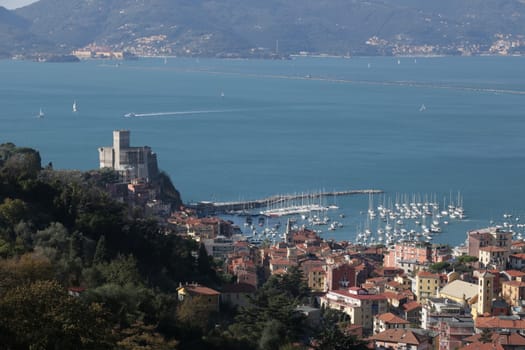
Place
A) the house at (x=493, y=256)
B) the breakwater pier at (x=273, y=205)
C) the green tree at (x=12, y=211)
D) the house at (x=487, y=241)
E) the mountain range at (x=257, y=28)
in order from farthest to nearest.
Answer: the mountain range at (x=257, y=28), the breakwater pier at (x=273, y=205), the house at (x=487, y=241), the house at (x=493, y=256), the green tree at (x=12, y=211)

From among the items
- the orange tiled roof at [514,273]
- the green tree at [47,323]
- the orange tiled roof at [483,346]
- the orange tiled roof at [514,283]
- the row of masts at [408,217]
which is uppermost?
the green tree at [47,323]

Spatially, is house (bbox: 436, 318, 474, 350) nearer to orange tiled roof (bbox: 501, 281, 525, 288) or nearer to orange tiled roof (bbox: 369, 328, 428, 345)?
orange tiled roof (bbox: 369, 328, 428, 345)

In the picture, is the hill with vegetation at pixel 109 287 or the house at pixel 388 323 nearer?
the hill with vegetation at pixel 109 287

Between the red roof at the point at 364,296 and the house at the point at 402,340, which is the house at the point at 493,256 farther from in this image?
the house at the point at 402,340

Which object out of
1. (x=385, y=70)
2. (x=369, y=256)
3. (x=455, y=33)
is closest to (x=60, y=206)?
(x=369, y=256)

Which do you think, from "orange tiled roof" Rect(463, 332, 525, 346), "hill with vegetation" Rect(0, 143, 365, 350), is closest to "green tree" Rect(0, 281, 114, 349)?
"hill with vegetation" Rect(0, 143, 365, 350)

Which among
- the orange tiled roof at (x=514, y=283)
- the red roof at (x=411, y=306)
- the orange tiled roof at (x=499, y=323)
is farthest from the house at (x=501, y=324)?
the orange tiled roof at (x=514, y=283)

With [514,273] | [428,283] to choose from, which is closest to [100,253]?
[428,283]
